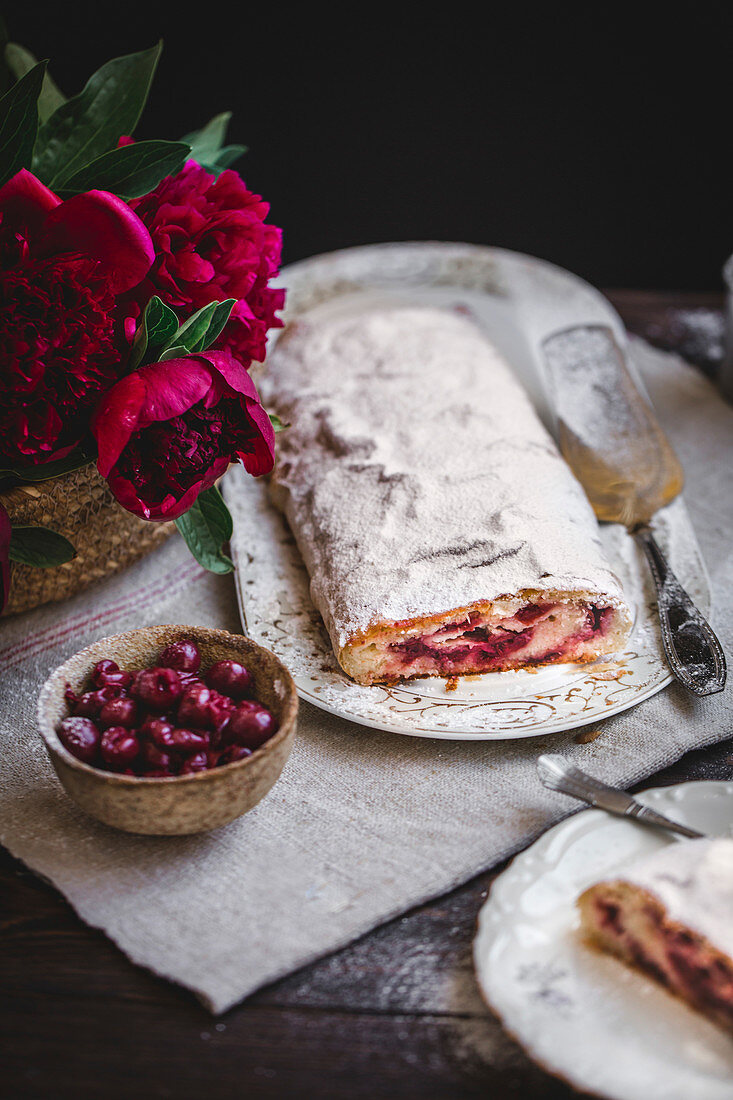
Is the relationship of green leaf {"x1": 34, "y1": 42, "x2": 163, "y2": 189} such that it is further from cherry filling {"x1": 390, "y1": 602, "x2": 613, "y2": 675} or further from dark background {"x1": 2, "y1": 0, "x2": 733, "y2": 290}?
dark background {"x1": 2, "y1": 0, "x2": 733, "y2": 290}

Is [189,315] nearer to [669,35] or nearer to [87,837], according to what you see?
[87,837]

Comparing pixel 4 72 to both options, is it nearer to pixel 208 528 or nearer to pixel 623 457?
pixel 208 528

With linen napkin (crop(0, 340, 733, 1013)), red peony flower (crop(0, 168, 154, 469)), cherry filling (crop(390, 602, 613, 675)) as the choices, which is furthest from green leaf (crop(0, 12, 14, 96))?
cherry filling (crop(390, 602, 613, 675))

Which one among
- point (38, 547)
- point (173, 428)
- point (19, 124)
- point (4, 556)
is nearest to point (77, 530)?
point (38, 547)

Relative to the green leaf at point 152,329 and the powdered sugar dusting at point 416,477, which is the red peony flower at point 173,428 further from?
the powdered sugar dusting at point 416,477

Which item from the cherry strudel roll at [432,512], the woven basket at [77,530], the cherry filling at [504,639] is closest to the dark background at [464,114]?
the cherry strudel roll at [432,512]

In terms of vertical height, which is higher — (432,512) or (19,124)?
(19,124)
